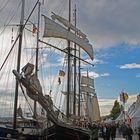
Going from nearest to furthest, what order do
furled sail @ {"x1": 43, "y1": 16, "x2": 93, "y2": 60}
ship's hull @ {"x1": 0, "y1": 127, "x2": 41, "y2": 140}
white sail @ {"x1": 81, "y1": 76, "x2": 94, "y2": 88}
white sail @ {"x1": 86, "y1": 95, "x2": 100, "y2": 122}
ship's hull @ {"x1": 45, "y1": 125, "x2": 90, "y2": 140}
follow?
ship's hull @ {"x1": 0, "y1": 127, "x2": 41, "y2": 140}
ship's hull @ {"x1": 45, "y1": 125, "x2": 90, "y2": 140}
furled sail @ {"x1": 43, "y1": 16, "x2": 93, "y2": 60}
white sail @ {"x1": 86, "y1": 95, "x2": 100, "y2": 122}
white sail @ {"x1": 81, "y1": 76, "x2": 94, "y2": 88}

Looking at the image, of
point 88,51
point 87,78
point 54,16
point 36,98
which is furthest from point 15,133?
point 87,78

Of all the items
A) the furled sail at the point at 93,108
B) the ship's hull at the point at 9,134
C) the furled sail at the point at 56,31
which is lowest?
the ship's hull at the point at 9,134

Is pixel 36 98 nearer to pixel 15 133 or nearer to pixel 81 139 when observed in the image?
pixel 15 133

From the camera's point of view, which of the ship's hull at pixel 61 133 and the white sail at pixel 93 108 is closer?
the ship's hull at pixel 61 133

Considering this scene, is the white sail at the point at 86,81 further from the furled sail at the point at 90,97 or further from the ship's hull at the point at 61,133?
the ship's hull at the point at 61,133

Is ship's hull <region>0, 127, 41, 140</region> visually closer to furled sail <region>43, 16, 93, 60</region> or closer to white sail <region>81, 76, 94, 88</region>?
furled sail <region>43, 16, 93, 60</region>

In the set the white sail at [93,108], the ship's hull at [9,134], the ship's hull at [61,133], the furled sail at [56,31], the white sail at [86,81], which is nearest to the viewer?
the ship's hull at [9,134]

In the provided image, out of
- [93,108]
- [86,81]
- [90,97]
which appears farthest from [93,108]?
[86,81]

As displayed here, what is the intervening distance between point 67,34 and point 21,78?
19.5 m

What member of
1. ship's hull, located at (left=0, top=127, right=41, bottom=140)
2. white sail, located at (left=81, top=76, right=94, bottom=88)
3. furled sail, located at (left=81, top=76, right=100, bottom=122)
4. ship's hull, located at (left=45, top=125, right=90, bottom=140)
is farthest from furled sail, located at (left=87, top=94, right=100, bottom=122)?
ship's hull, located at (left=0, top=127, right=41, bottom=140)

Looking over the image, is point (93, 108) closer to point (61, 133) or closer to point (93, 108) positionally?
point (93, 108)

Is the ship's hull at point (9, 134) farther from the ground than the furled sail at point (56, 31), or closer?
closer

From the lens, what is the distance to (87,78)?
89.9 meters

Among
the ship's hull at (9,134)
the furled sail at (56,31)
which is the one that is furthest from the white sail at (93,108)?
the ship's hull at (9,134)
